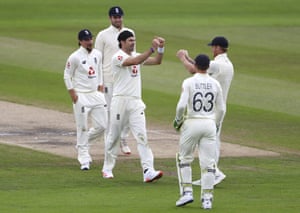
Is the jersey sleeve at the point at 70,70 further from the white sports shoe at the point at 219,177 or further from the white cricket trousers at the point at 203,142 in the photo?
the white cricket trousers at the point at 203,142

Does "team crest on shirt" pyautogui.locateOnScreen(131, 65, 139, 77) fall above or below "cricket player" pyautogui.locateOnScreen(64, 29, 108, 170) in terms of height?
above

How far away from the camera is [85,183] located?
1634cm

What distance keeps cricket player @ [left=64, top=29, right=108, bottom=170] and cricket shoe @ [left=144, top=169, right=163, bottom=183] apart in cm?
168

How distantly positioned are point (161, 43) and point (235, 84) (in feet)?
42.4

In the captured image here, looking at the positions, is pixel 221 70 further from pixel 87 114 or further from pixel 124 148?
pixel 124 148

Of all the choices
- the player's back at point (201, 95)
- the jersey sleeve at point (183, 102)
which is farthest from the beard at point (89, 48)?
the jersey sleeve at point (183, 102)

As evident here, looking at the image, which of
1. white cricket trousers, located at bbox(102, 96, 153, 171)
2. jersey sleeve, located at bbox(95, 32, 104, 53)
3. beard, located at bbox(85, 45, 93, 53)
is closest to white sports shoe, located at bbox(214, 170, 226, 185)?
white cricket trousers, located at bbox(102, 96, 153, 171)

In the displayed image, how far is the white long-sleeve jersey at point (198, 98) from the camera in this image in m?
14.1

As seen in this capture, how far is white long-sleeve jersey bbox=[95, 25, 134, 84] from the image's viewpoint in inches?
764

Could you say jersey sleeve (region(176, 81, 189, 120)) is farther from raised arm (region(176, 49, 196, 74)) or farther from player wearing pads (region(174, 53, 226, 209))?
raised arm (region(176, 49, 196, 74))

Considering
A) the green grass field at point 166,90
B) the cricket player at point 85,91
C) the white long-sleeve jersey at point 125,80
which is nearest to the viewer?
the green grass field at point 166,90

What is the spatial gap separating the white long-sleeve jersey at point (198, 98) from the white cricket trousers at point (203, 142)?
0.34 ft

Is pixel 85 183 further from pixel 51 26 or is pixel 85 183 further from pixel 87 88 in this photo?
pixel 51 26

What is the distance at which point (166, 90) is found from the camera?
2761 centimetres
